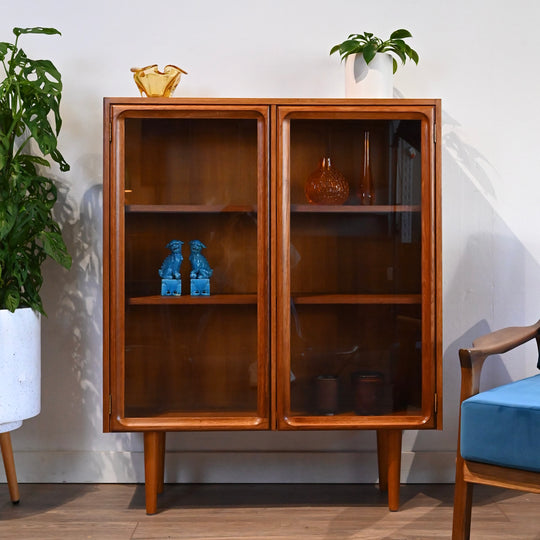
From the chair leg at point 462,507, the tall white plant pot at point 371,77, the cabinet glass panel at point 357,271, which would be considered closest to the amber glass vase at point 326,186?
the cabinet glass panel at point 357,271

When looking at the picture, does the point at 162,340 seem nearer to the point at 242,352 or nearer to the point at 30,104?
the point at 242,352

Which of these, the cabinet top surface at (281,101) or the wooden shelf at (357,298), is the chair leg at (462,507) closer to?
the wooden shelf at (357,298)

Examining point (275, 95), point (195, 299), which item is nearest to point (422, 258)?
point (195, 299)

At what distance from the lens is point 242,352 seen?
192 centimetres

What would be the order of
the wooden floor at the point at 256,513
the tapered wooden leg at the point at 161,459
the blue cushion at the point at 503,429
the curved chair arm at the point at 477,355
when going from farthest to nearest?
the tapered wooden leg at the point at 161,459 → the wooden floor at the point at 256,513 → the curved chair arm at the point at 477,355 → the blue cushion at the point at 503,429

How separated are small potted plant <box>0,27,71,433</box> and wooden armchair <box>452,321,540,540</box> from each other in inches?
48.3

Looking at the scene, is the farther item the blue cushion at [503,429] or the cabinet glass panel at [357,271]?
the cabinet glass panel at [357,271]

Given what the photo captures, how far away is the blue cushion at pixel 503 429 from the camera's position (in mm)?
1387

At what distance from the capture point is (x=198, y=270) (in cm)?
195

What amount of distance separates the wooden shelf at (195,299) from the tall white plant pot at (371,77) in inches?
29.0

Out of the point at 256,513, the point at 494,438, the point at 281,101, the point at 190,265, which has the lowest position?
the point at 256,513

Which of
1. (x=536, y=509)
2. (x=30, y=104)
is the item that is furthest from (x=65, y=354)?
(x=536, y=509)

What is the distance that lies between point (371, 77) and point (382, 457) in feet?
4.11

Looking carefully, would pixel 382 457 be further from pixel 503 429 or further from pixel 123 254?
pixel 123 254
